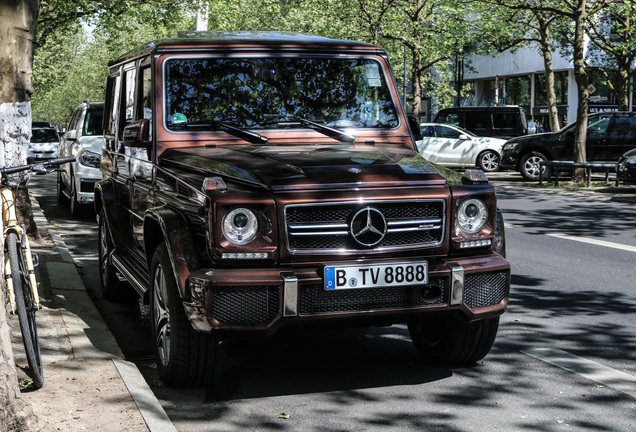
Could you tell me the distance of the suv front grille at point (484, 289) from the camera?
4664 mm

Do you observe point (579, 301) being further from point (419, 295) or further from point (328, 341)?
point (419, 295)

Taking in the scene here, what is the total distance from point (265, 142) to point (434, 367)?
70.0 inches

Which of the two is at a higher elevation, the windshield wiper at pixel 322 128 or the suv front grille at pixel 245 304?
the windshield wiper at pixel 322 128

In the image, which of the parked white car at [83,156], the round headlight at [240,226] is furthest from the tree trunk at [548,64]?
the round headlight at [240,226]

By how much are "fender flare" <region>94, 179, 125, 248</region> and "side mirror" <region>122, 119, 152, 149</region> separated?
4.59ft

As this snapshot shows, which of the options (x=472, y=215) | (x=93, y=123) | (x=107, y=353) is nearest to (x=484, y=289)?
(x=472, y=215)

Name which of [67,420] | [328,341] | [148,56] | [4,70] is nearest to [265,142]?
[148,56]

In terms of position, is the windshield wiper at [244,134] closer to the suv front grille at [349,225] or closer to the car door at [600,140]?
the suv front grille at [349,225]

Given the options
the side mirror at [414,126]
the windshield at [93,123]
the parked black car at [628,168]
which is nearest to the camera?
the side mirror at [414,126]

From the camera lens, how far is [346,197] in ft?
14.7

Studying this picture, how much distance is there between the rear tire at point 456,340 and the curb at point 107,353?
1.63 m

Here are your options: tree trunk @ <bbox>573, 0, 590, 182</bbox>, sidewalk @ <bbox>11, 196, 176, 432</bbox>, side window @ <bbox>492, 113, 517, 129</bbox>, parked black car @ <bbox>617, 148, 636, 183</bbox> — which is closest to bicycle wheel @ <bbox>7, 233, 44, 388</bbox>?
sidewalk @ <bbox>11, 196, 176, 432</bbox>

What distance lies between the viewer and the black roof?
5867mm

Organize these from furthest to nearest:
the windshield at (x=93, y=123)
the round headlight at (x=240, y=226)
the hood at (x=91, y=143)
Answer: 1. the windshield at (x=93, y=123)
2. the hood at (x=91, y=143)
3. the round headlight at (x=240, y=226)
